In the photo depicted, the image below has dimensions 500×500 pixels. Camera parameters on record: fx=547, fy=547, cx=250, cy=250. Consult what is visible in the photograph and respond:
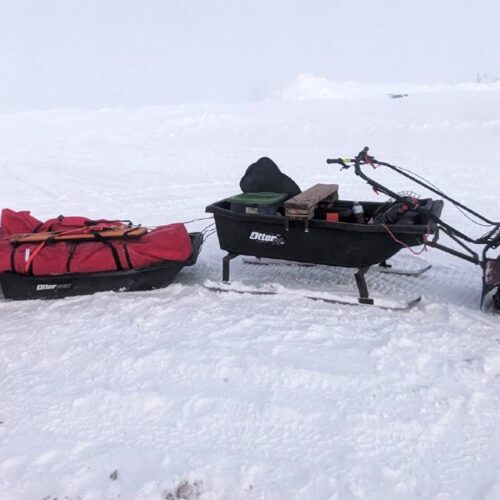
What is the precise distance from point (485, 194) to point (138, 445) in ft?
20.4

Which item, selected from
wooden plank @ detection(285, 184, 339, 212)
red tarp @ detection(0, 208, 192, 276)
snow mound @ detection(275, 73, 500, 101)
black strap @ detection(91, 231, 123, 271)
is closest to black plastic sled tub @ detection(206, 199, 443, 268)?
wooden plank @ detection(285, 184, 339, 212)

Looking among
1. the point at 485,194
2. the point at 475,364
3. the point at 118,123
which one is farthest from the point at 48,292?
the point at 118,123

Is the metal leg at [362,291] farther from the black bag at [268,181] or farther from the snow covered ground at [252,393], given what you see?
the black bag at [268,181]

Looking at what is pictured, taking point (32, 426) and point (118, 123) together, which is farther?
point (118, 123)

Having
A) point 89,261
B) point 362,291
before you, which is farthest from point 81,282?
point 362,291

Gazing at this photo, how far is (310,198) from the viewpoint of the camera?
12.7ft

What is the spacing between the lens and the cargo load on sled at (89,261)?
4.03m

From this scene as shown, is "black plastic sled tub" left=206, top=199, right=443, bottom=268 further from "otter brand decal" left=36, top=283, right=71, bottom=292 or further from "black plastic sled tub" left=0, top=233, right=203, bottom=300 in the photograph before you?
"otter brand decal" left=36, top=283, right=71, bottom=292

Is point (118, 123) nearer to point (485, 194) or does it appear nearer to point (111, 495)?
point (485, 194)

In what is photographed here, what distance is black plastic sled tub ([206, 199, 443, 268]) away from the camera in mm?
3658

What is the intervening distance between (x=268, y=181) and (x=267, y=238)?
578 millimetres

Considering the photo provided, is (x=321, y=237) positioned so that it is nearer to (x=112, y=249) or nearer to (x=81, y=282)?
(x=112, y=249)

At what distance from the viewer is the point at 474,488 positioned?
2.11 metres

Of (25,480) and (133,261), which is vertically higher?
(133,261)
